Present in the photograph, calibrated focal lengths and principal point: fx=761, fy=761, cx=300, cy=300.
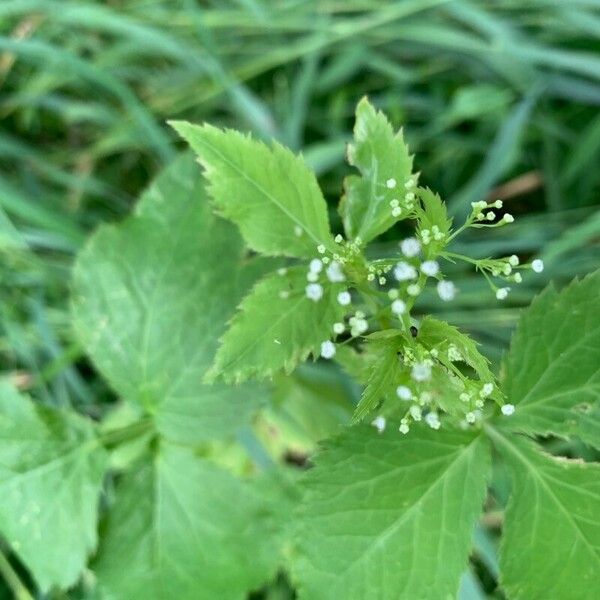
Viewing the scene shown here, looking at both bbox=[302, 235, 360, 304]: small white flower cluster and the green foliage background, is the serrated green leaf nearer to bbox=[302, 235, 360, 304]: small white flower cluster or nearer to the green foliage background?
the green foliage background

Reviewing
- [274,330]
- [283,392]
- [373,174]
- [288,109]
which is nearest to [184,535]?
[283,392]

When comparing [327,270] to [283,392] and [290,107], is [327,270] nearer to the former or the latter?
[283,392]

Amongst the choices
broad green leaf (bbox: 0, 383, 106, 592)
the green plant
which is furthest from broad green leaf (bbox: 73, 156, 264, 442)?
broad green leaf (bbox: 0, 383, 106, 592)

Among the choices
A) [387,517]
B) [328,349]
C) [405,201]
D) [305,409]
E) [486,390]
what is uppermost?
[405,201]

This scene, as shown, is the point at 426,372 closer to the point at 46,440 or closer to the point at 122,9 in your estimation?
the point at 46,440

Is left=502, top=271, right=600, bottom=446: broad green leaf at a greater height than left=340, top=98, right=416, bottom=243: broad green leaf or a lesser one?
lesser

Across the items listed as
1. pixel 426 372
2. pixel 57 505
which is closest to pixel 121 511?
pixel 57 505
